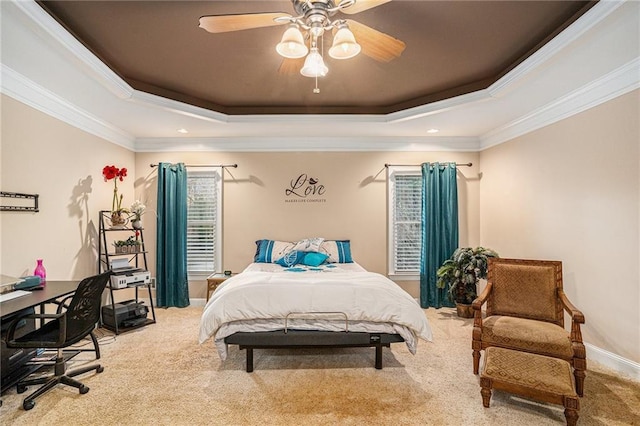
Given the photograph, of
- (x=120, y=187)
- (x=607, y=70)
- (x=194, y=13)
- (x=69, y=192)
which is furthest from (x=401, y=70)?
(x=120, y=187)

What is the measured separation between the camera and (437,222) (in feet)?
16.2

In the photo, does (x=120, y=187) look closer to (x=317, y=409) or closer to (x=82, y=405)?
(x=82, y=405)

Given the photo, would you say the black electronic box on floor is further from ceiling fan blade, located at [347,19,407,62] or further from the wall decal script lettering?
ceiling fan blade, located at [347,19,407,62]

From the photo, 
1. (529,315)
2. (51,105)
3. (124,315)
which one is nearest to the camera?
(529,315)

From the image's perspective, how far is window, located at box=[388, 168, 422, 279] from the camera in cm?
512

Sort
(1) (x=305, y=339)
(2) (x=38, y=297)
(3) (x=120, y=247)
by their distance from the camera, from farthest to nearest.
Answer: (3) (x=120, y=247), (1) (x=305, y=339), (2) (x=38, y=297)

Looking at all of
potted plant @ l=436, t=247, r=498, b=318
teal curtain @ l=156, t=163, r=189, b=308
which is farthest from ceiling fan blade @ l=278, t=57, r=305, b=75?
potted plant @ l=436, t=247, r=498, b=318

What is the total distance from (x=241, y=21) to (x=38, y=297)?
8.84 ft

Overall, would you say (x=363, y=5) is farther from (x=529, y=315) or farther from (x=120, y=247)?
(x=120, y=247)

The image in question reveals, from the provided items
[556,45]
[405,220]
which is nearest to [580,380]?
[556,45]

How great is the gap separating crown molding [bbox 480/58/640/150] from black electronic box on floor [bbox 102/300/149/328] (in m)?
5.41

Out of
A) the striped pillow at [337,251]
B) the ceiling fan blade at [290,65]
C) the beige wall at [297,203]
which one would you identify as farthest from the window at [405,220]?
the ceiling fan blade at [290,65]

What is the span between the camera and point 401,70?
319cm

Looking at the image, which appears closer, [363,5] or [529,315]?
[363,5]
